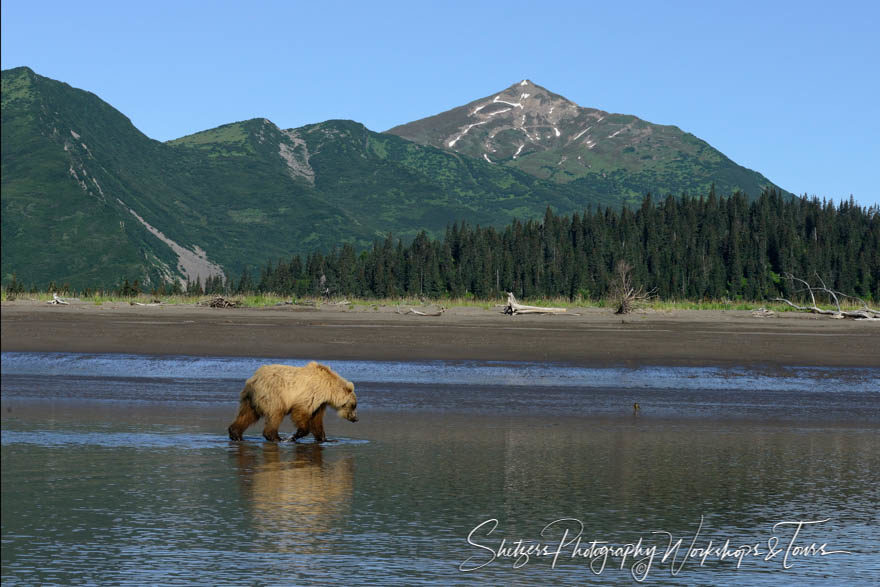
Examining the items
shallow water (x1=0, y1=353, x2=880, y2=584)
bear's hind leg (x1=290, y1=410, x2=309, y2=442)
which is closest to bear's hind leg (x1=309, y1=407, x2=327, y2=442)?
Result: bear's hind leg (x1=290, y1=410, x2=309, y2=442)

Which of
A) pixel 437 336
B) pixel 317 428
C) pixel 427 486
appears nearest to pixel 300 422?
pixel 317 428

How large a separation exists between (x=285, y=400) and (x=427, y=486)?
16.4ft

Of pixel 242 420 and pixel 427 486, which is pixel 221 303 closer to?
pixel 242 420

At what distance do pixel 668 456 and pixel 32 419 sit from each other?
465 inches

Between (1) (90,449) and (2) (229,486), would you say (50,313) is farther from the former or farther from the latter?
(2) (229,486)

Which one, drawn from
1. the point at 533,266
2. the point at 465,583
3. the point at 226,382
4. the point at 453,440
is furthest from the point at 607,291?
the point at 465,583

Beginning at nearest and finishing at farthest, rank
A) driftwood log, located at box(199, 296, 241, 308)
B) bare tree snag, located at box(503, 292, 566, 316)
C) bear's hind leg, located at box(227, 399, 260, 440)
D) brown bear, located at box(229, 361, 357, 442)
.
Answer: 1. bear's hind leg, located at box(227, 399, 260, 440)
2. brown bear, located at box(229, 361, 357, 442)
3. bare tree snag, located at box(503, 292, 566, 316)
4. driftwood log, located at box(199, 296, 241, 308)

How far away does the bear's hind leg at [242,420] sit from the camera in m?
18.8

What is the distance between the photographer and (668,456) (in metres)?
18.2

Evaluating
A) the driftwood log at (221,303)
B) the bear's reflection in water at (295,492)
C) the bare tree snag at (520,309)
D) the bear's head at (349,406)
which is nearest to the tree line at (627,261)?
the bare tree snag at (520,309)

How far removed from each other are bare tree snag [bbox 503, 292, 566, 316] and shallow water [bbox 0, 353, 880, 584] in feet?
117

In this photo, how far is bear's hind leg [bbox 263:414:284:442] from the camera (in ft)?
63.0

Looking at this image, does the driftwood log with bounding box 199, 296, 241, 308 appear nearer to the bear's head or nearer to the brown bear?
the bear's head

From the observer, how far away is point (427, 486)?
1507 centimetres
